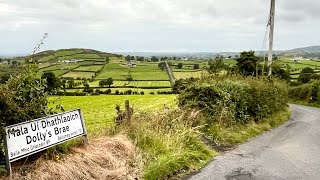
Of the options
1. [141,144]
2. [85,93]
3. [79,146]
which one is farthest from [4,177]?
[85,93]

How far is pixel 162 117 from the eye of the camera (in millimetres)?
11859

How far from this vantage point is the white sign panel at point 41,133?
6598 millimetres

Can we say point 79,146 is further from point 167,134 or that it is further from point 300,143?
point 300,143

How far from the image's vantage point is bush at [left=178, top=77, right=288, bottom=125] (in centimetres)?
1503

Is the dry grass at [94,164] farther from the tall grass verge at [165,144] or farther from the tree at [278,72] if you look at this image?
the tree at [278,72]

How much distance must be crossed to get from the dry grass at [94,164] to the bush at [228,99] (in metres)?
6.14

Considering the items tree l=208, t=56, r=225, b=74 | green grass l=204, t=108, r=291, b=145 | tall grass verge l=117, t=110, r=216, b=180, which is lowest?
green grass l=204, t=108, r=291, b=145

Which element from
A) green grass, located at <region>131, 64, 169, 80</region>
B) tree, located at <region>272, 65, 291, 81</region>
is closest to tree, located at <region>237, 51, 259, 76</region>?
tree, located at <region>272, 65, 291, 81</region>

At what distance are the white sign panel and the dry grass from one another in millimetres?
326

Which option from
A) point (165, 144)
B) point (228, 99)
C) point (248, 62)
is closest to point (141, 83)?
point (248, 62)

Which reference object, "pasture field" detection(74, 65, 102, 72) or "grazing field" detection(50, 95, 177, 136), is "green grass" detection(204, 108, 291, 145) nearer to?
"grazing field" detection(50, 95, 177, 136)

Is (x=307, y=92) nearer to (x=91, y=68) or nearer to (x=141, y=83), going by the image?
(x=141, y=83)

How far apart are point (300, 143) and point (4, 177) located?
37.4ft

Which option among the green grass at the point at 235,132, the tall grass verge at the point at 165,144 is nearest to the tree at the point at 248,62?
the green grass at the point at 235,132
